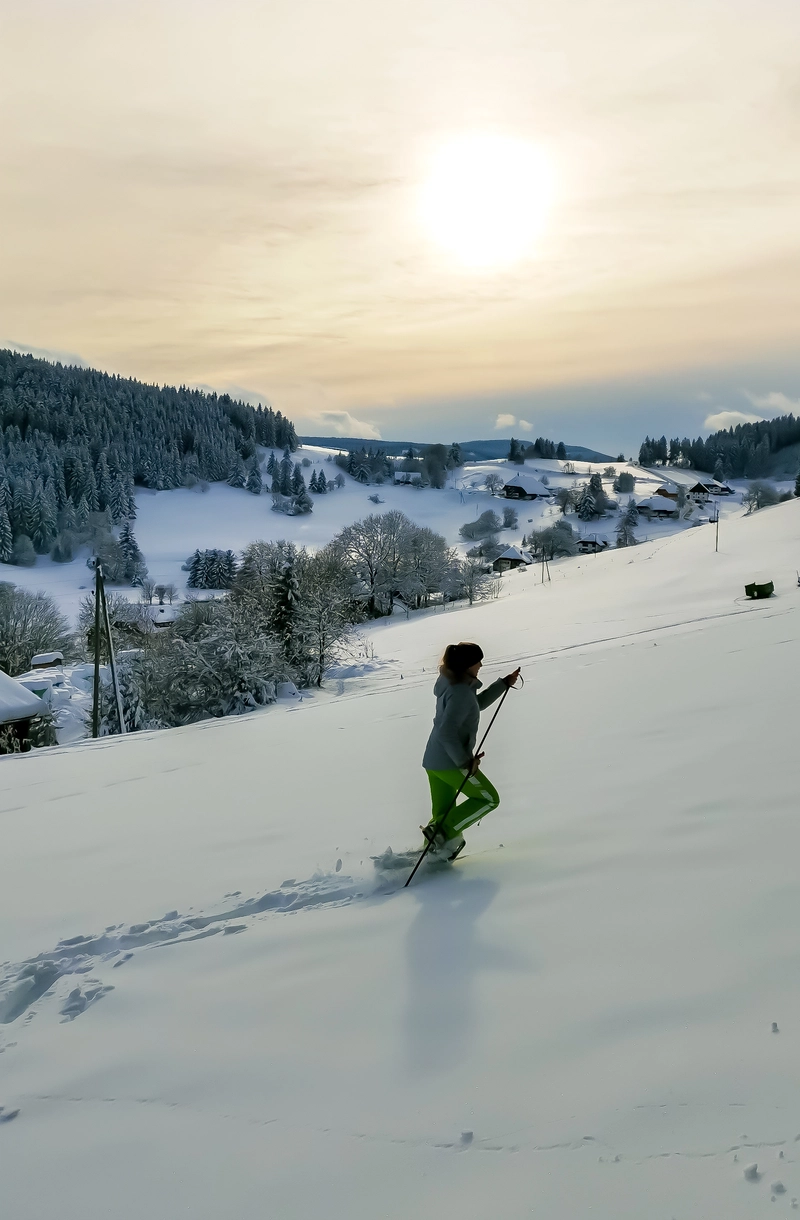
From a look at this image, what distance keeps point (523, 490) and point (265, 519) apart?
51211 millimetres

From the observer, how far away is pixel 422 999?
3926 mm

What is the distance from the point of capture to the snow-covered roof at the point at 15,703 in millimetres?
23578

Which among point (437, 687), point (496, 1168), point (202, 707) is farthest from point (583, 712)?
point (202, 707)

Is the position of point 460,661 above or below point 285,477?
below

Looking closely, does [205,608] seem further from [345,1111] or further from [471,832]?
[345,1111]

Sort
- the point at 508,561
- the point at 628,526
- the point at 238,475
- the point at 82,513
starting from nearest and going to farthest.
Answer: the point at 508,561, the point at 628,526, the point at 82,513, the point at 238,475

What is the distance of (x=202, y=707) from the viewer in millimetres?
29234

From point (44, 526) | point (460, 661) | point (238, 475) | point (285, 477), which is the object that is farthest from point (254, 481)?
point (460, 661)

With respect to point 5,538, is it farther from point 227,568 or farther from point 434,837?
point 434,837

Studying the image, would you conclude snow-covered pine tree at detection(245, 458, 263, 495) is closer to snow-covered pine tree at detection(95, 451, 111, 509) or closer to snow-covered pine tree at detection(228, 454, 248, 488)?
snow-covered pine tree at detection(228, 454, 248, 488)

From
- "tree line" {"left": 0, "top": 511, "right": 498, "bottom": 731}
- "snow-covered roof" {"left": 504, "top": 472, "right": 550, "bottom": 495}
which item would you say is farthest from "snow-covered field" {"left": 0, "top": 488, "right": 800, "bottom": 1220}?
"snow-covered roof" {"left": 504, "top": 472, "right": 550, "bottom": 495}

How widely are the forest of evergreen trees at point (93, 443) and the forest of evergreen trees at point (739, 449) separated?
3912 inches

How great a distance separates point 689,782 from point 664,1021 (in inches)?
142

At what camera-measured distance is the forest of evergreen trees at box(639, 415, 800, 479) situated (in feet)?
534
